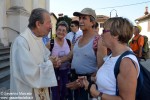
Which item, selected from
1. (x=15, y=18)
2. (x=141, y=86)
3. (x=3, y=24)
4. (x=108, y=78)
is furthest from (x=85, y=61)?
(x=15, y=18)

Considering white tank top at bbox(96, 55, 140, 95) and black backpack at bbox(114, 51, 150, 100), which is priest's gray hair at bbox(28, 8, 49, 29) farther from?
black backpack at bbox(114, 51, 150, 100)

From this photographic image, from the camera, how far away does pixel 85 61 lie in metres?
3.58

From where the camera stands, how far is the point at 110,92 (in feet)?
7.84

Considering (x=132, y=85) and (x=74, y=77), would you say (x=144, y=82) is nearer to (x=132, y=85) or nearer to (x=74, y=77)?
(x=132, y=85)

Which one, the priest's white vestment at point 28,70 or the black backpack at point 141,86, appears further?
the priest's white vestment at point 28,70

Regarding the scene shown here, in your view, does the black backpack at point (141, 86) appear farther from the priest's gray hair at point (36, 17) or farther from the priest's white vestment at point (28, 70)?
the priest's gray hair at point (36, 17)

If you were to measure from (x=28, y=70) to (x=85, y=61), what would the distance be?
102 cm

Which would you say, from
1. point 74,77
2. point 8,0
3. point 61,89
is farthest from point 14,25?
point 74,77

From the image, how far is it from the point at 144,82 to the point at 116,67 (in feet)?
1.03

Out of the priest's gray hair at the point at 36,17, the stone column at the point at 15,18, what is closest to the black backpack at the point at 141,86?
the priest's gray hair at the point at 36,17

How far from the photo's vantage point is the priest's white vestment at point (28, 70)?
2.82 meters

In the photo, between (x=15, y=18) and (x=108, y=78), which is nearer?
(x=108, y=78)

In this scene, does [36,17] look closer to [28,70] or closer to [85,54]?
[28,70]

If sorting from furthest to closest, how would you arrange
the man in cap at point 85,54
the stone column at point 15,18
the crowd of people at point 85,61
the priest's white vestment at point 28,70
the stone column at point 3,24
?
the stone column at point 15,18, the stone column at point 3,24, the man in cap at point 85,54, the priest's white vestment at point 28,70, the crowd of people at point 85,61
